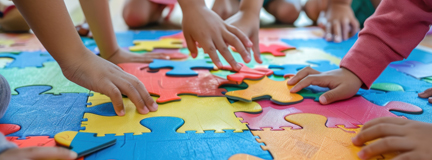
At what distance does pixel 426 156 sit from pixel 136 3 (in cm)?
191

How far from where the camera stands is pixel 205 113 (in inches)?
33.4

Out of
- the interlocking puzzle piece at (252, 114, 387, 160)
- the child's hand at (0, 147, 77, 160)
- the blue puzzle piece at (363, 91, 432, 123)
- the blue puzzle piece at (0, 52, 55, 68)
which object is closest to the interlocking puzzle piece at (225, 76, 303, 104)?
the interlocking puzzle piece at (252, 114, 387, 160)

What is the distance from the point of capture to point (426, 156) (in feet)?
1.92

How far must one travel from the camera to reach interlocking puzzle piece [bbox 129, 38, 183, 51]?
59.2 inches

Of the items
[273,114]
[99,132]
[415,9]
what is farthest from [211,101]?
[415,9]

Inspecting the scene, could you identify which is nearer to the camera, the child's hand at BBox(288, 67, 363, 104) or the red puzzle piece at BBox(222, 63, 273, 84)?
the child's hand at BBox(288, 67, 363, 104)

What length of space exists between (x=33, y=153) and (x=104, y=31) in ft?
2.42

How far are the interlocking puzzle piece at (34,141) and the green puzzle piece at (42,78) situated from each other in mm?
289

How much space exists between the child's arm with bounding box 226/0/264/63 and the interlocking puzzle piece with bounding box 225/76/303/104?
135mm

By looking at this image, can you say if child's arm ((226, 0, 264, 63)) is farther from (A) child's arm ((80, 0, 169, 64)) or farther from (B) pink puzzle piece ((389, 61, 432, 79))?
(B) pink puzzle piece ((389, 61, 432, 79))

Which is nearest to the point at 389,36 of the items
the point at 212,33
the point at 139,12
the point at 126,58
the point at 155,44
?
Result: the point at 212,33

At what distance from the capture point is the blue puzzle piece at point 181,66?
1.11 meters

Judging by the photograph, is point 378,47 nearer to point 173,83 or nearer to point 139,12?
point 173,83

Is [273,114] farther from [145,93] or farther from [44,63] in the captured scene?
[44,63]
